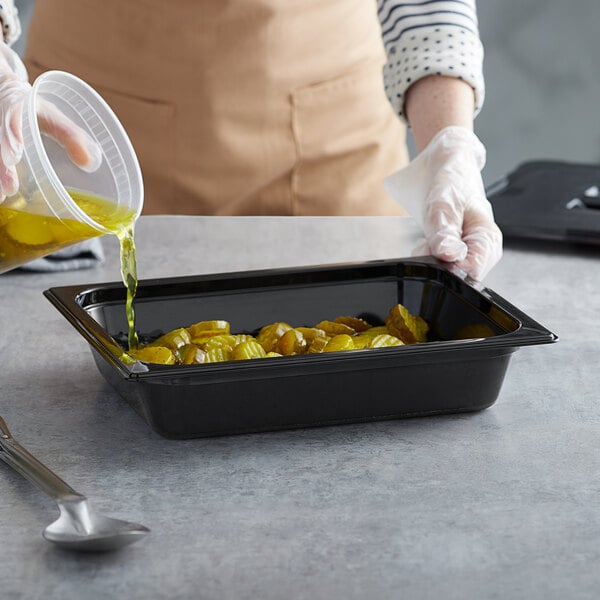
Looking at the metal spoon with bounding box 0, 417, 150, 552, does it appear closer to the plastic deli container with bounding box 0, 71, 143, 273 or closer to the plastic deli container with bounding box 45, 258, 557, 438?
the plastic deli container with bounding box 45, 258, 557, 438

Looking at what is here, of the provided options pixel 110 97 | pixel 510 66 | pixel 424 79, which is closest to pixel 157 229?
pixel 110 97

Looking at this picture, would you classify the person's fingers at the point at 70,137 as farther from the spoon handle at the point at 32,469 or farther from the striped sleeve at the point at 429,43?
the striped sleeve at the point at 429,43

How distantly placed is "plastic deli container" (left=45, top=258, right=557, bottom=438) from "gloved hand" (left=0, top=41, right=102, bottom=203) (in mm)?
143

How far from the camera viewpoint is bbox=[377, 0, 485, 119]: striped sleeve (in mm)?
1545

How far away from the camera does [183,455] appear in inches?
36.8

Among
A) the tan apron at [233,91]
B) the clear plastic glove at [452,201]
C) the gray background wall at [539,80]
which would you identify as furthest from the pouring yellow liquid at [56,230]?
the gray background wall at [539,80]

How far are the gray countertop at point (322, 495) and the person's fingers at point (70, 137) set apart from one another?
0.75 feet

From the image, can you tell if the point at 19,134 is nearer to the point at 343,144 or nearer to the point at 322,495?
the point at 322,495

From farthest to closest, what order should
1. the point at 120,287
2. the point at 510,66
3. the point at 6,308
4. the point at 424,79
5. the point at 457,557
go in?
1. the point at 510,66
2. the point at 424,79
3. the point at 6,308
4. the point at 120,287
5. the point at 457,557

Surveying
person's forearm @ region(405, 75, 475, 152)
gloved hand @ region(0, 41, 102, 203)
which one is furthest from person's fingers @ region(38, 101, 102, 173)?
person's forearm @ region(405, 75, 475, 152)

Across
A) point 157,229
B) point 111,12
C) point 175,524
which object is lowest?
point 157,229

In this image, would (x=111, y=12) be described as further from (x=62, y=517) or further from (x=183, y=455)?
(x=62, y=517)

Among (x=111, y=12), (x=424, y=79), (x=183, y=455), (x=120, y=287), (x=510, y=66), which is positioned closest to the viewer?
(x=183, y=455)

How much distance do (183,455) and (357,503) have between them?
0.58 ft
